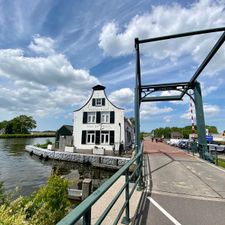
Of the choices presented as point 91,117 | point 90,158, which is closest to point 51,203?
point 90,158

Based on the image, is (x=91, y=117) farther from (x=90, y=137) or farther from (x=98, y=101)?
(x=90, y=137)

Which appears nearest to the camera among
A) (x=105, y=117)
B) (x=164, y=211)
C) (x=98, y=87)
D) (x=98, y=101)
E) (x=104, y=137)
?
(x=164, y=211)

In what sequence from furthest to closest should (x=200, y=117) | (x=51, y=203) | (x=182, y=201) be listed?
(x=200, y=117)
(x=51, y=203)
(x=182, y=201)

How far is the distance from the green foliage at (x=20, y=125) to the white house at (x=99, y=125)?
263 feet

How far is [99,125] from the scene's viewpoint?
25.6 metres

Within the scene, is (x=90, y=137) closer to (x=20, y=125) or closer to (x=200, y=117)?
(x=200, y=117)

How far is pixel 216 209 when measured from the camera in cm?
402

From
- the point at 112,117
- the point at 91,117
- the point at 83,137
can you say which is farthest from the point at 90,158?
the point at 91,117

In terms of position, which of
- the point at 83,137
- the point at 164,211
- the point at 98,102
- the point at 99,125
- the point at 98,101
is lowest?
the point at 164,211

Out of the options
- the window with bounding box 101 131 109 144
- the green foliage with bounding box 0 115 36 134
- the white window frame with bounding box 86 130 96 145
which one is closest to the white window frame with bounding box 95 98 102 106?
the white window frame with bounding box 86 130 96 145

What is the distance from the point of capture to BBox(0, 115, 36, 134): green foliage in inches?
3740

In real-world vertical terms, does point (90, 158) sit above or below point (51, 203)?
above

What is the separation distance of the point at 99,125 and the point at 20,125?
8370cm

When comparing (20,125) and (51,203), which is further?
(20,125)
